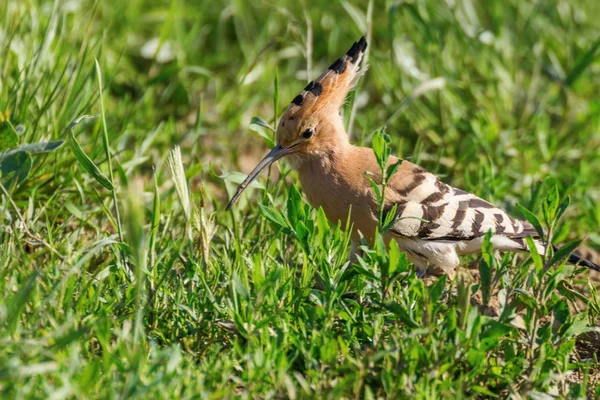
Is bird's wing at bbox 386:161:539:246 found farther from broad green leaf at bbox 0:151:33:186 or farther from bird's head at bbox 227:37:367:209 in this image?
broad green leaf at bbox 0:151:33:186

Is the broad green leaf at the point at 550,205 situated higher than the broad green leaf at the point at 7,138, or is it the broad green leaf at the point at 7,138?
the broad green leaf at the point at 550,205

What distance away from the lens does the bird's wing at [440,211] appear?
3332mm

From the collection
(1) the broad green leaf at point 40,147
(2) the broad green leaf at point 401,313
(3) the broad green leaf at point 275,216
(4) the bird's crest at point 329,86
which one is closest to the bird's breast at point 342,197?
(4) the bird's crest at point 329,86

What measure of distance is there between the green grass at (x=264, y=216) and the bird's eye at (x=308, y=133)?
154 mm

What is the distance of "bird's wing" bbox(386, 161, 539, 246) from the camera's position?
10.9ft

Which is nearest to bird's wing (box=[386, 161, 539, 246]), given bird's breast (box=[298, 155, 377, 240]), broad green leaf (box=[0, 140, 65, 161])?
bird's breast (box=[298, 155, 377, 240])

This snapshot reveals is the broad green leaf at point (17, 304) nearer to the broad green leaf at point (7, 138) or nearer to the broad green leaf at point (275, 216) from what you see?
the broad green leaf at point (275, 216)

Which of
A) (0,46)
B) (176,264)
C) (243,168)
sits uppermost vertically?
(0,46)

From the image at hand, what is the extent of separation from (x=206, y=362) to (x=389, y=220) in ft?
2.49

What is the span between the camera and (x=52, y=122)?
3553mm

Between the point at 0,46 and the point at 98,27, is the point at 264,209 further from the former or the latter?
the point at 98,27

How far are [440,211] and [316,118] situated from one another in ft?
2.08

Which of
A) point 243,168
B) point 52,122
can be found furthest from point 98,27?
point 52,122

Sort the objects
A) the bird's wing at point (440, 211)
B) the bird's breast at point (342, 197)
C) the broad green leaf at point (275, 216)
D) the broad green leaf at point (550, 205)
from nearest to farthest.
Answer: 1. the broad green leaf at point (550, 205)
2. the broad green leaf at point (275, 216)
3. the bird's breast at point (342, 197)
4. the bird's wing at point (440, 211)
